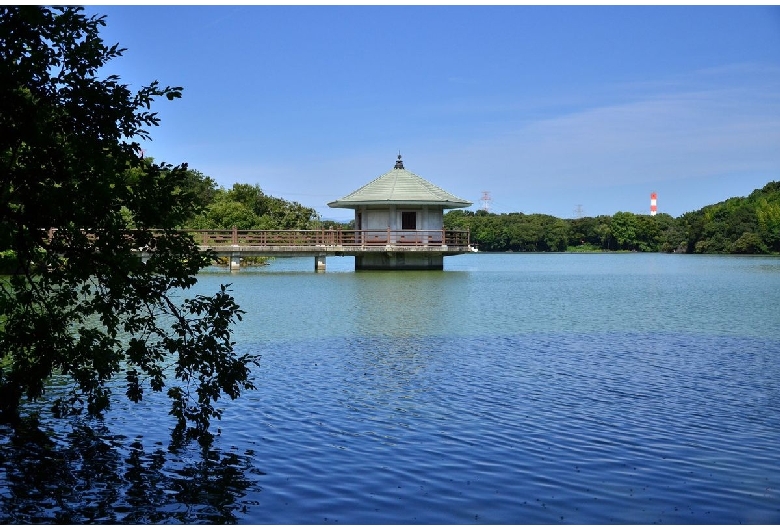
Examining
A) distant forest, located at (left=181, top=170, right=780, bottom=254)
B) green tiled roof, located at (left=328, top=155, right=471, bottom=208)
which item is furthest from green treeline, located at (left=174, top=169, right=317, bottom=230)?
green tiled roof, located at (left=328, top=155, right=471, bottom=208)

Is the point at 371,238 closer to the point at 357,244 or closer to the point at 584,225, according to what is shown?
the point at 357,244

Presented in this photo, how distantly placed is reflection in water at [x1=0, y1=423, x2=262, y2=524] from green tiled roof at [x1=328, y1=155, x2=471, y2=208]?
119 ft

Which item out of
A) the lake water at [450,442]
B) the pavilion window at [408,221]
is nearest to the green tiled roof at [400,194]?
the pavilion window at [408,221]

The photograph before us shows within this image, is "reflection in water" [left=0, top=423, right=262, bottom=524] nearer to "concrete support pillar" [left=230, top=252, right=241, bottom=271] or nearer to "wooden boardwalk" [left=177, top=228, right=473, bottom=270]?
"wooden boardwalk" [left=177, top=228, right=473, bottom=270]

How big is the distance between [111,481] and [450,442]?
339 centimetres

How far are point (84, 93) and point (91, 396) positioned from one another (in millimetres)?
3233

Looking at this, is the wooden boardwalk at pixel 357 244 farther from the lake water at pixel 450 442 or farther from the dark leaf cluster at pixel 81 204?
the dark leaf cluster at pixel 81 204

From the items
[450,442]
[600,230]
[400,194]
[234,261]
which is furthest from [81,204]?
[600,230]

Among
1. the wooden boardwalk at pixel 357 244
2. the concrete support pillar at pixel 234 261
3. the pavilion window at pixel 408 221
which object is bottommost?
the concrete support pillar at pixel 234 261

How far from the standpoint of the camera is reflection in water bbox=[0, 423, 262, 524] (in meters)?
6.73

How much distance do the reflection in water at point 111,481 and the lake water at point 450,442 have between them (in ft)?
0.08

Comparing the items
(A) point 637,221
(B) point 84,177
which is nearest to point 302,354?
(B) point 84,177

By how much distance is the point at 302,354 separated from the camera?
50.5ft

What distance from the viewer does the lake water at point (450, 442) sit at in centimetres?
697
